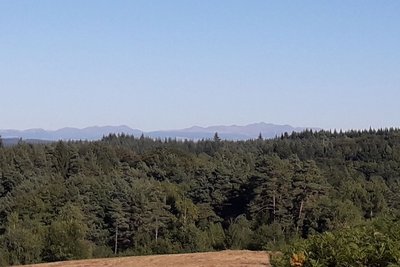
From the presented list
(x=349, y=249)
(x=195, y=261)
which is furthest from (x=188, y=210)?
(x=349, y=249)

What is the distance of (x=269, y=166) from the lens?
42.3 metres

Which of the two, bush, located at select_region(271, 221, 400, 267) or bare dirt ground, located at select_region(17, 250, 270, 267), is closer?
bush, located at select_region(271, 221, 400, 267)

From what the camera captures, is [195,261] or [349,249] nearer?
[349,249]

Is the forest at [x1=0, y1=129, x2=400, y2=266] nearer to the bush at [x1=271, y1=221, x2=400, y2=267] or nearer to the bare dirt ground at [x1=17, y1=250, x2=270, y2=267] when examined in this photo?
the bare dirt ground at [x1=17, y1=250, x2=270, y2=267]

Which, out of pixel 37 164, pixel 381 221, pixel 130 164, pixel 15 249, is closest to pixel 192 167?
pixel 130 164

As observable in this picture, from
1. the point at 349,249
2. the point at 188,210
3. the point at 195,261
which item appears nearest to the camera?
the point at 349,249

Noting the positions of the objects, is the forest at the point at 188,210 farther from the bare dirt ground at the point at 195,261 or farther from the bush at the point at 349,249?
the bush at the point at 349,249

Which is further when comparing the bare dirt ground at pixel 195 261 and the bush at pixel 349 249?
the bare dirt ground at pixel 195 261

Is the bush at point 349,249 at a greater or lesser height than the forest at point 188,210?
greater

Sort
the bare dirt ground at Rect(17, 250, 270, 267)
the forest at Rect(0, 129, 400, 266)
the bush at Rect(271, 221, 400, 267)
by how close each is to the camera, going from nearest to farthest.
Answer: the bush at Rect(271, 221, 400, 267), the bare dirt ground at Rect(17, 250, 270, 267), the forest at Rect(0, 129, 400, 266)

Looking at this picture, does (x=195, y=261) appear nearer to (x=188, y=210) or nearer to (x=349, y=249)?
(x=349, y=249)

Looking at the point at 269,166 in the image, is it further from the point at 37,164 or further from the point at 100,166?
the point at 37,164

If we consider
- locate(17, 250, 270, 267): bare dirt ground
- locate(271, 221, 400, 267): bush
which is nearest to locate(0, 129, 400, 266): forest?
locate(17, 250, 270, 267): bare dirt ground

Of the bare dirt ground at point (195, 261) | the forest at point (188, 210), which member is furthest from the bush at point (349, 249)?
the forest at point (188, 210)
